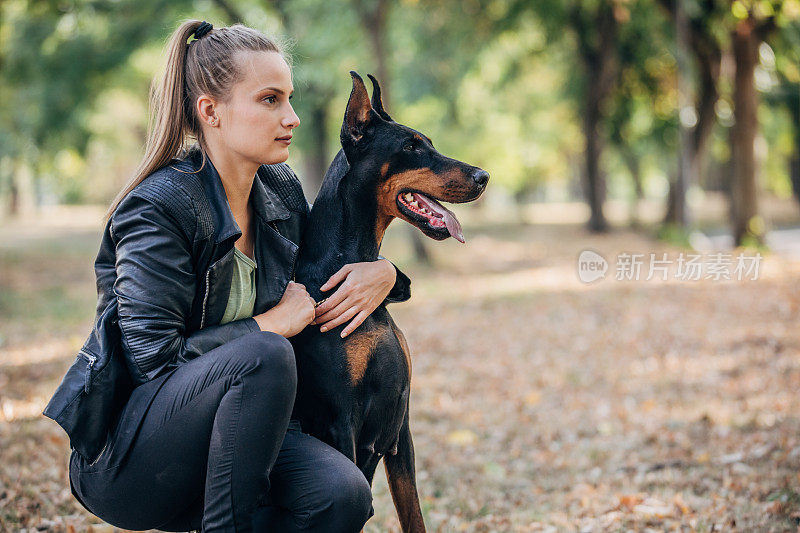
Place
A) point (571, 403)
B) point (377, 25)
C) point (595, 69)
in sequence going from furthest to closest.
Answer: point (595, 69)
point (377, 25)
point (571, 403)

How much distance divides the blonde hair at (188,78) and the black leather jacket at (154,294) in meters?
0.08

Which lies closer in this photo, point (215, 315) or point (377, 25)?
point (215, 315)

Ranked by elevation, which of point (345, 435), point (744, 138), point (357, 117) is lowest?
point (345, 435)

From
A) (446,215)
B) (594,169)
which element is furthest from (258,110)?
(594,169)

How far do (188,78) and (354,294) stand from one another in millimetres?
969

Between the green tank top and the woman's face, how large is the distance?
1.22ft

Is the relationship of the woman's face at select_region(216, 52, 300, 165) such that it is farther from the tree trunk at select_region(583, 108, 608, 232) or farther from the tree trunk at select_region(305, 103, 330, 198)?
the tree trunk at select_region(583, 108, 608, 232)

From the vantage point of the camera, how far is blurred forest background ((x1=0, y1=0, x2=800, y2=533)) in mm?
4527

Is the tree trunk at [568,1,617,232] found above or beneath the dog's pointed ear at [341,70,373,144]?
above

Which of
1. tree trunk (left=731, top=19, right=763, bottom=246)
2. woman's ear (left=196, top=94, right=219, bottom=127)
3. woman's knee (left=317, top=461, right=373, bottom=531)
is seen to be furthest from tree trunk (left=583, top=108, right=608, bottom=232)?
woman's knee (left=317, top=461, right=373, bottom=531)

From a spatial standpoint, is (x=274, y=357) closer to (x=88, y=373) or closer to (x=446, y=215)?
(x=88, y=373)

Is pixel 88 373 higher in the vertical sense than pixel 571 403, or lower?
higher

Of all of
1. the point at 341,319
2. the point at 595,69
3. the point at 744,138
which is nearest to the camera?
the point at 341,319

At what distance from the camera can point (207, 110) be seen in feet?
8.30
